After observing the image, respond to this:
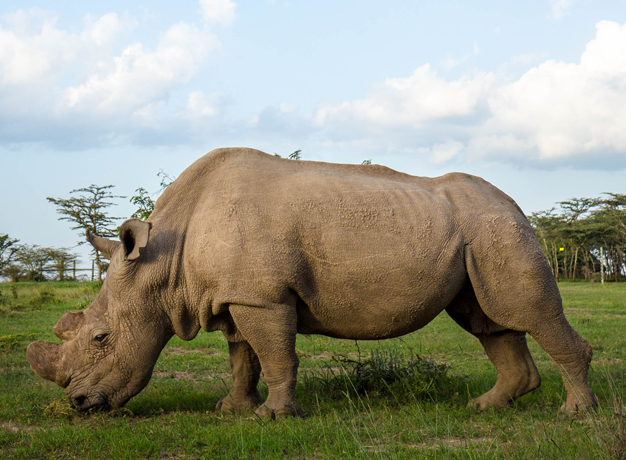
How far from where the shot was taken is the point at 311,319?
5.17m

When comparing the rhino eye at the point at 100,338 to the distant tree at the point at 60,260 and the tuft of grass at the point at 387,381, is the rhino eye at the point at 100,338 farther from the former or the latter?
the distant tree at the point at 60,260

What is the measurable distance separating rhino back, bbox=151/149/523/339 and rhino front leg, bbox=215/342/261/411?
0.73 metres

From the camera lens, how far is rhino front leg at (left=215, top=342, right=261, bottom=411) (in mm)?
5578

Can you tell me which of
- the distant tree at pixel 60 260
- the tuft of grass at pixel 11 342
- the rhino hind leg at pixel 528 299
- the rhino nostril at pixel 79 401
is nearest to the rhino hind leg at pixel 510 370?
the rhino hind leg at pixel 528 299

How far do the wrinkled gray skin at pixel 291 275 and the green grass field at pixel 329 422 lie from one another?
14.1 inches

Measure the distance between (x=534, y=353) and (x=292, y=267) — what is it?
5.65 m

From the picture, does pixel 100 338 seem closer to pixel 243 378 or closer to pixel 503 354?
pixel 243 378

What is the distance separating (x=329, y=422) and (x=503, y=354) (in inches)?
75.9

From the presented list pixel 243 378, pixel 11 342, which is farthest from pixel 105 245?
pixel 11 342

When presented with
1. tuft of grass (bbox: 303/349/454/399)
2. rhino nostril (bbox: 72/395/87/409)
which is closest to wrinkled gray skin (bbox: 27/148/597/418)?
rhino nostril (bbox: 72/395/87/409)

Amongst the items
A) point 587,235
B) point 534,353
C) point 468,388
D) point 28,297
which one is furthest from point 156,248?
point 587,235

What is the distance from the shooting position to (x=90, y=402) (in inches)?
203

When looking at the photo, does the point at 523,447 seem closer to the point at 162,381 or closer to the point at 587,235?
the point at 162,381

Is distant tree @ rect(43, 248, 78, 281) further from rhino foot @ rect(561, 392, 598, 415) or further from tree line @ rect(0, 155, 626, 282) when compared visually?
rhino foot @ rect(561, 392, 598, 415)
